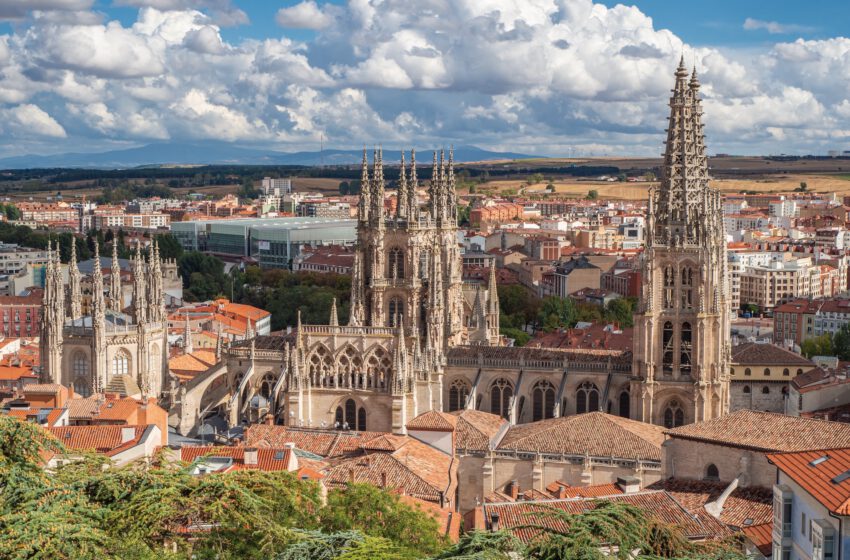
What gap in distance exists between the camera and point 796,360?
286 ft

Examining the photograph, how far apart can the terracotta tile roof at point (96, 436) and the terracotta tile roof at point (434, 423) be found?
12.4m

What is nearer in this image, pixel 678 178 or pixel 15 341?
pixel 678 178

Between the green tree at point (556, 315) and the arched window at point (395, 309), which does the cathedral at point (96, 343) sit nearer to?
the arched window at point (395, 309)

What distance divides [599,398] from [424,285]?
1310 cm

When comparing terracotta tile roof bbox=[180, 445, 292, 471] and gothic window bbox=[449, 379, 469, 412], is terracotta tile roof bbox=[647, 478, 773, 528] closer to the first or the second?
terracotta tile roof bbox=[180, 445, 292, 471]

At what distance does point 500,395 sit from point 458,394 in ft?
7.88

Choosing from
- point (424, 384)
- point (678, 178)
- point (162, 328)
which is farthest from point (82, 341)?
point (678, 178)

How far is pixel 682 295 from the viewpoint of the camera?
211 feet

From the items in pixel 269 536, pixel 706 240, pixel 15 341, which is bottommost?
pixel 15 341

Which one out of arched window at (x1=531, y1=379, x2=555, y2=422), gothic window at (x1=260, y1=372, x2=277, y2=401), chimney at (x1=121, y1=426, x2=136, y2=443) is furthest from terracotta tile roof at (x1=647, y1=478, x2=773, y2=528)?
gothic window at (x1=260, y1=372, x2=277, y2=401)

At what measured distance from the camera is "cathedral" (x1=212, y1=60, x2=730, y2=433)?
63906mm

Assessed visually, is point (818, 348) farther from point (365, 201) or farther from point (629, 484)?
point (629, 484)

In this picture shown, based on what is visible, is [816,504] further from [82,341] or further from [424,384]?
[82,341]

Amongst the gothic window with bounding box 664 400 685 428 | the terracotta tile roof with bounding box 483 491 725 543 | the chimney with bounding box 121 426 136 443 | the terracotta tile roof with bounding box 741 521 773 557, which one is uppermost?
the chimney with bounding box 121 426 136 443
